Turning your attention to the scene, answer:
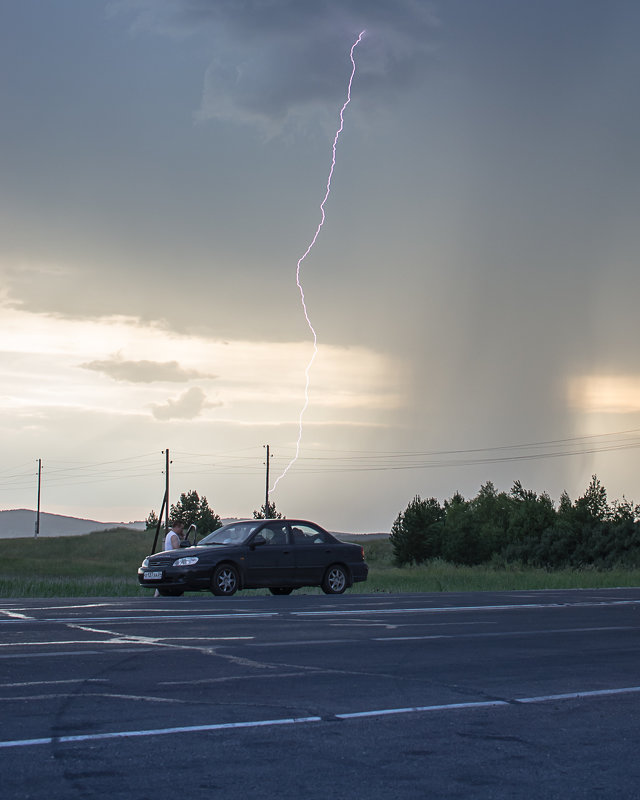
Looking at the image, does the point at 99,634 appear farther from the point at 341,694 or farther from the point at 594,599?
the point at 594,599

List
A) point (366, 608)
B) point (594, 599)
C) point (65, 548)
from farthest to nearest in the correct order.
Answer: point (65, 548), point (594, 599), point (366, 608)

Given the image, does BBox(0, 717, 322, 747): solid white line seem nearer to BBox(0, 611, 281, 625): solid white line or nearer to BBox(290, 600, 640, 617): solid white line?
BBox(0, 611, 281, 625): solid white line

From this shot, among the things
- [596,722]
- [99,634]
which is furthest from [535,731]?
[99,634]

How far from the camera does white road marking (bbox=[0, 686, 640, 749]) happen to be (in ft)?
20.9

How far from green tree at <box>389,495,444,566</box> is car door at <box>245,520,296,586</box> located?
83.6 meters

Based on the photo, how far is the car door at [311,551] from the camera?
2286 cm

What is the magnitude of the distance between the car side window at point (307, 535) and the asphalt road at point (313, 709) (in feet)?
27.3

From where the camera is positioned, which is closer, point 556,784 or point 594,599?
point 556,784

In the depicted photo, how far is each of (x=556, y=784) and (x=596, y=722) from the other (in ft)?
6.53

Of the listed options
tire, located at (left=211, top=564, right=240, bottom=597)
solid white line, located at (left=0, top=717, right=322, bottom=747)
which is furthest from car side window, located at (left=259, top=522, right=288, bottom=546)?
solid white line, located at (left=0, top=717, right=322, bottom=747)

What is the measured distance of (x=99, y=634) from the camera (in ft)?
40.5

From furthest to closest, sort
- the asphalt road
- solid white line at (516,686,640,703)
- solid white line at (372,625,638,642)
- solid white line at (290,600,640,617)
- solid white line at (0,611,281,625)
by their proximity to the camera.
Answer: solid white line at (290,600,640,617) → solid white line at (0,611,281,625) → solid white line at (372,625,638,642) → solid white line at (516,686,640,703) → the asphalt road

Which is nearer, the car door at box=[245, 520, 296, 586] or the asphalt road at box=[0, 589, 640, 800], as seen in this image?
the asphalt road at box=[0, 589, 640, 800]

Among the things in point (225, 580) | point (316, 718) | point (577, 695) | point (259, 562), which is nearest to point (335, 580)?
point (259, 562)
